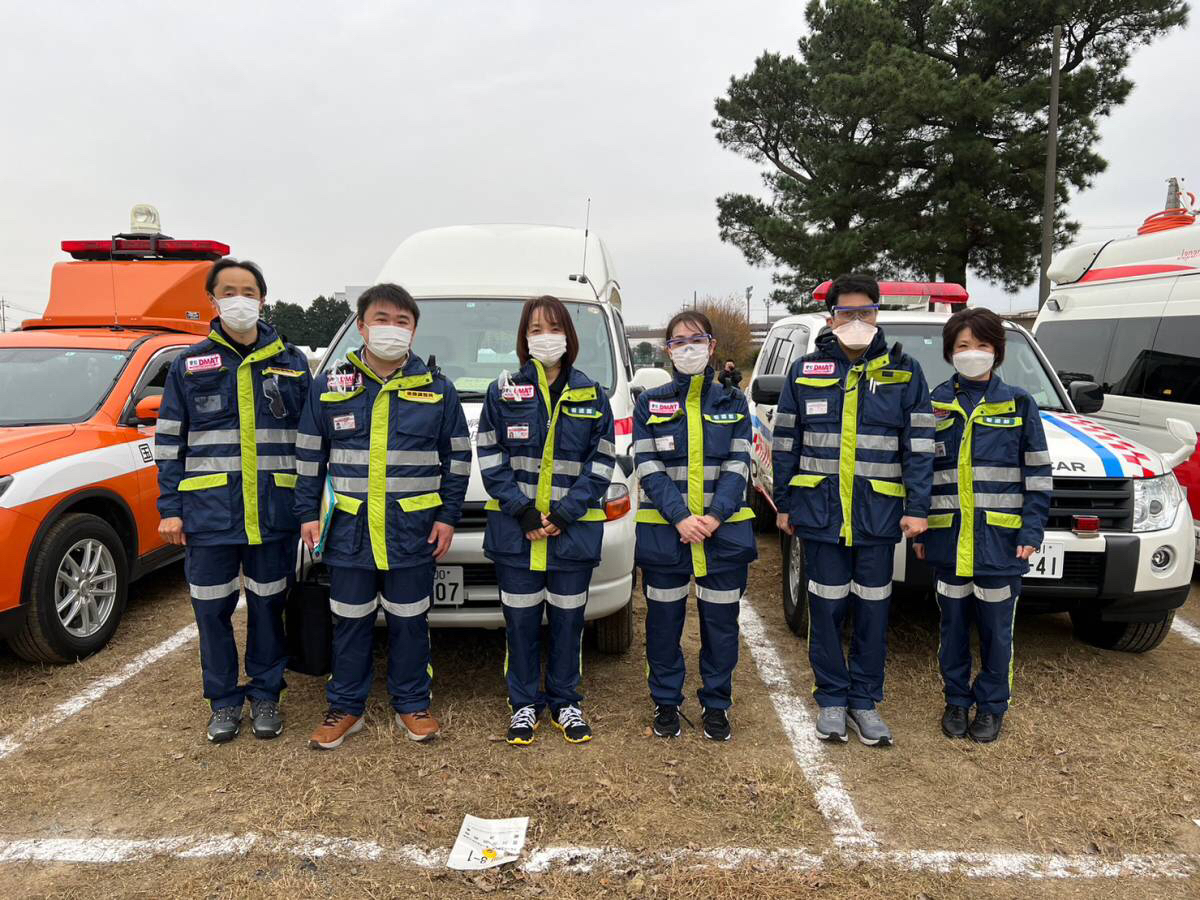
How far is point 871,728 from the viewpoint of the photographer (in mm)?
3457

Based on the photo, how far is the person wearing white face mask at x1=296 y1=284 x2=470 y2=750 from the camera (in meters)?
3.19

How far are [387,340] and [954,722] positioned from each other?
3032mm

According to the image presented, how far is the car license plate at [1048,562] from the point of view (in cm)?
381

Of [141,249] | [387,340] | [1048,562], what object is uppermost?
[141,249]

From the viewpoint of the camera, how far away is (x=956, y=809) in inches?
116

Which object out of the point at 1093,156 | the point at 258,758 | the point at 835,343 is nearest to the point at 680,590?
the point at 835,343

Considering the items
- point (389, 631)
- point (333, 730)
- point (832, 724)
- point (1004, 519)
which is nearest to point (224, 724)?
point (333, 730)

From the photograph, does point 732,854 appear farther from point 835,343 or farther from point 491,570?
point 835,343

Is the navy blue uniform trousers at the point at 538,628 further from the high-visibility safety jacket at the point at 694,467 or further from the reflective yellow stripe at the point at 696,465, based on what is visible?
the reflective yellow stripe at the point at 696,465

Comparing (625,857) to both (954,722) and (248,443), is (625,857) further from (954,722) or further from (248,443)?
(248,443)

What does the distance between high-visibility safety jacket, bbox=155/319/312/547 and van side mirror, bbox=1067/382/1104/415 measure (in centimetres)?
441

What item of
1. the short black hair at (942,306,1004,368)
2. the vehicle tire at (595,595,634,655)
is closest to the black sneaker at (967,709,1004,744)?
the short black hair at (942,306,1004,368)

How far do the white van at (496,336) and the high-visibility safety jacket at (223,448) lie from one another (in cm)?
75

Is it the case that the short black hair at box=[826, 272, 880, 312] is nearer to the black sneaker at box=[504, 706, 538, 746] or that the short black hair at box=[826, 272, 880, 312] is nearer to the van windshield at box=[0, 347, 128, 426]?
the black sneaker at box=[504, 706, 538, 746]
